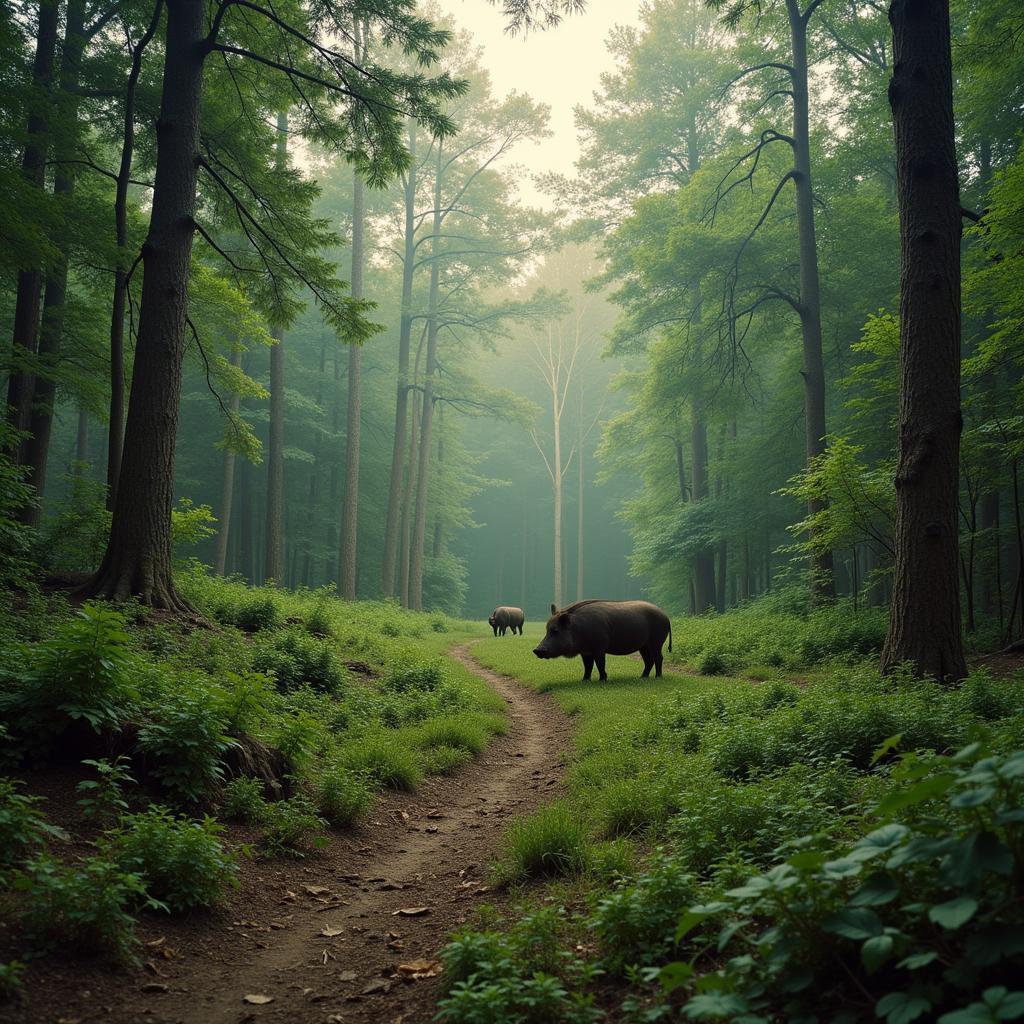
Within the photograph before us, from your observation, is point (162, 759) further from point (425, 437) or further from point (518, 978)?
point (425, 437)

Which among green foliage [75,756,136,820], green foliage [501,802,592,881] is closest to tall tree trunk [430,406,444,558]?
green foliage [75,756,136,820]

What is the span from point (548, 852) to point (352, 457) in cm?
2270

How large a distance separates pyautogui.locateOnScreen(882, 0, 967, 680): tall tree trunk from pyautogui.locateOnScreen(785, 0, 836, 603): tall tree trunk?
308 inches

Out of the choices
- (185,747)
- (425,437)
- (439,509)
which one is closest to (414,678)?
(185,747)

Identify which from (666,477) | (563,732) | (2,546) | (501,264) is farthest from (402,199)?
(563,732)

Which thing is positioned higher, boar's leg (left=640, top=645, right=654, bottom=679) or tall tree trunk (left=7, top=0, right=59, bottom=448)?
tall tree trunk (left=7, top=0, right=59, bottom=448)

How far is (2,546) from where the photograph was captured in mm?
9641

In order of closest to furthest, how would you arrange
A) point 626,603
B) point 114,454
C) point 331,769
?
point 331,769, point 114,454, point 626,603

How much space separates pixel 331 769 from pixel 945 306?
8.38 meters

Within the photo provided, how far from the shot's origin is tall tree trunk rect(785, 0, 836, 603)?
1577 cm

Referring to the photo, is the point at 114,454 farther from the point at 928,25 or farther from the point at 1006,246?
the point at 1006,246

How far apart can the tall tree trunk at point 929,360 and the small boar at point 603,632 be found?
209 inches

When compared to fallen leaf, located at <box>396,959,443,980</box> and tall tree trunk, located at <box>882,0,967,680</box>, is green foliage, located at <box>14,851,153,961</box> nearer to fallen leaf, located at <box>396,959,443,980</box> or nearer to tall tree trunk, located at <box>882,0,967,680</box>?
fallen leaf, located at <box>396,959,443,980</box>

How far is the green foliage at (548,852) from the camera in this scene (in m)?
4.39
